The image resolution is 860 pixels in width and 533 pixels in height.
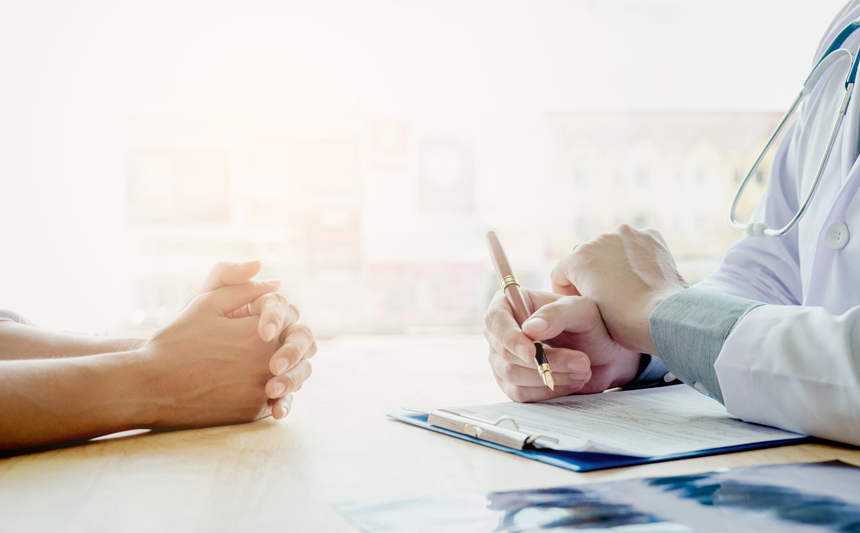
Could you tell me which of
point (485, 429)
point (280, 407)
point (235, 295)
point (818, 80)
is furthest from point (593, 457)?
point (818, 80)

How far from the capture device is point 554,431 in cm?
50

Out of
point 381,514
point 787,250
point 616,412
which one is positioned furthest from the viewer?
point 787,250

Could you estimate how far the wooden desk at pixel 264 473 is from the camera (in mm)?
354

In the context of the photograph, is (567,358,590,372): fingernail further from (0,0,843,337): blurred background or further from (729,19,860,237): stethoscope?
(0,0,843,337): blurred background

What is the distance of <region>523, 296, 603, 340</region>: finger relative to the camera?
25.3 inches

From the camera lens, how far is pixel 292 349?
2.13ft

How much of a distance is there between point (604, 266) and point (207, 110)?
219 centimetres

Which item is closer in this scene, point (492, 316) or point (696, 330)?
point (696, 330)

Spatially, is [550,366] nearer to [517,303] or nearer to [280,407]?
[517,303]

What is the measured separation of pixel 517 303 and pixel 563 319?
0.07 metres

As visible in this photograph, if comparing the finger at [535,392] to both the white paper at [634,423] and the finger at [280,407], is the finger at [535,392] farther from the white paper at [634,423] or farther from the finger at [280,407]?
the finger at [280,407]

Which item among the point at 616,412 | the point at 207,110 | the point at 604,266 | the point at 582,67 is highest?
the point at 582,67

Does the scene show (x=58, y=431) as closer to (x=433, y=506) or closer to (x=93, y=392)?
(x=93, y=392)

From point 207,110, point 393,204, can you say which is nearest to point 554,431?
point 393,204
